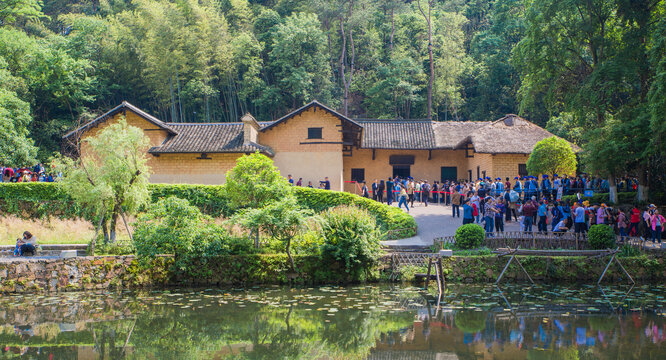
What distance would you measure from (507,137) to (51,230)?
72.2ft

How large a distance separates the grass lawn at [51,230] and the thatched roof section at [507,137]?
17858 millimetres

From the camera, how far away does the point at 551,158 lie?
23.1 meters

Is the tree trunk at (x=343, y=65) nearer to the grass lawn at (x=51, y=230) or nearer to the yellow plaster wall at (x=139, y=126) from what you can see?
the yellow plaster wall at (x=139, y=126)

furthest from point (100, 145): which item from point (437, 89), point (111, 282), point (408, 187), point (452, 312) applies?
point (437, 89)

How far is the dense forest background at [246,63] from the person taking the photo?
36406mm

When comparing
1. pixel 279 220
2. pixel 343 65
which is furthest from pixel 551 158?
pixel 343 65

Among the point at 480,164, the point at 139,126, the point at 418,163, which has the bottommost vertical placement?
the point at 480,164

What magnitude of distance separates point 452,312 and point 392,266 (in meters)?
3.82

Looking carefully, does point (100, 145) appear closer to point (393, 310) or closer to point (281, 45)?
point (393, 310)

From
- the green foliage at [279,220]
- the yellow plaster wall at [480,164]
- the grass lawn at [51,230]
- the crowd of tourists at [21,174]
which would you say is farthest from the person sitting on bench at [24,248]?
the yellow plaster wall at [480,164]

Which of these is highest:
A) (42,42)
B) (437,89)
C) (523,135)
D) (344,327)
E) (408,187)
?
(42,42)

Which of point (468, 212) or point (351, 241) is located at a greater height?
point (468, 212)

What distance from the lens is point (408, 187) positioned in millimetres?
26828

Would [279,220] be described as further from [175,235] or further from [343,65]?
[343,65]
